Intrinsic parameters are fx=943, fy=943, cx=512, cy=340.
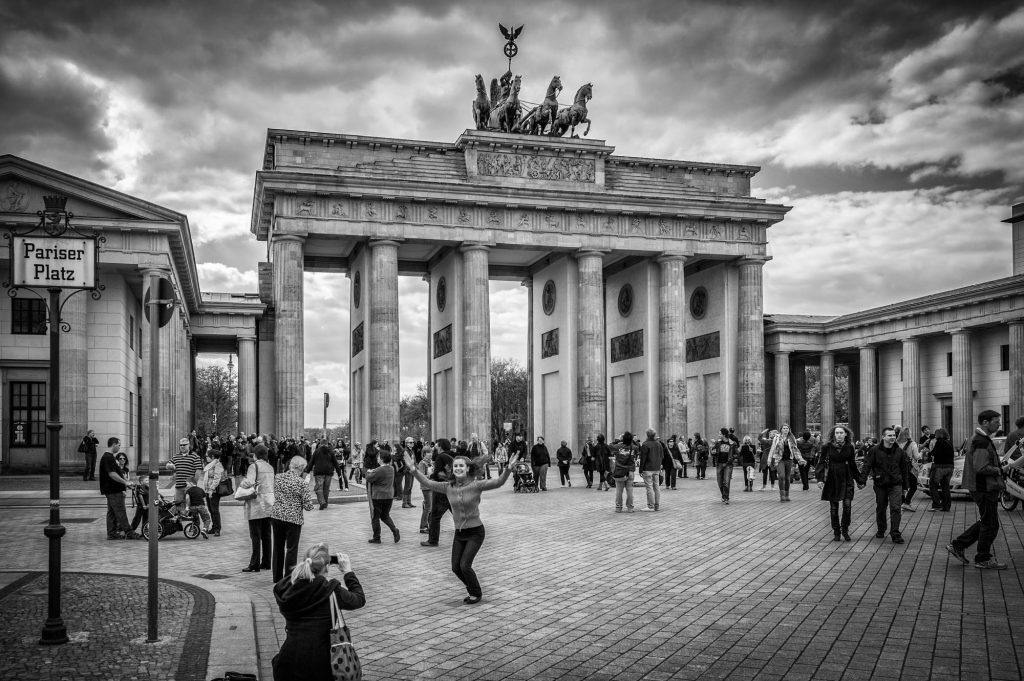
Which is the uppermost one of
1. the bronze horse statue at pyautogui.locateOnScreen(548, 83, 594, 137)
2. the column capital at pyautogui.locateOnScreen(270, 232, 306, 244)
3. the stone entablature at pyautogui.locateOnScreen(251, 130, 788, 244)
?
the bronze horse statue at pyautogui.locateOnScreen(548, 83, 594, 137)

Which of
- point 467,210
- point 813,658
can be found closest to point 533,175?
point 467,210

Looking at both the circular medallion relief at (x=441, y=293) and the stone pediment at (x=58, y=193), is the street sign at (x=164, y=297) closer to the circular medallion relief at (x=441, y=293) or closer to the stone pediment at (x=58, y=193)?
the stone pediment at (x=58, y=193)

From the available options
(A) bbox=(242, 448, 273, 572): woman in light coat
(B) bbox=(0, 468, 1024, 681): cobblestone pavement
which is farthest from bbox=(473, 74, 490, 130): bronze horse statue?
(A) bbox=(242, 448, 273, 572): woman in light coat

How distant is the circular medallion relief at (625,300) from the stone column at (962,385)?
17033 mm

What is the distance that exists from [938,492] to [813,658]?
14895 mm

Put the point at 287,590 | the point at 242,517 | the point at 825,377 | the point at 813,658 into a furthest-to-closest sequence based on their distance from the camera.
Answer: the point at 825,377 → the point at 242,517 → the point at 813,658 → the point at 287,590

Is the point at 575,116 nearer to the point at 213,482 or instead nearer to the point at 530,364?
the point at 530,364

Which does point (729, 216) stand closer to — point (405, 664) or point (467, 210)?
point (467, 210)

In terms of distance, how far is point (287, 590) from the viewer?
5863 millimetres

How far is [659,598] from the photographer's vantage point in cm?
1026

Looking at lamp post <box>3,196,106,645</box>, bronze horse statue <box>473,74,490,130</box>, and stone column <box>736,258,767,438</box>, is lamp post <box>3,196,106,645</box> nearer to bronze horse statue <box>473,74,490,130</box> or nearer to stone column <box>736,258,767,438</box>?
bronze horse statue <box>473,74,490,130</box>

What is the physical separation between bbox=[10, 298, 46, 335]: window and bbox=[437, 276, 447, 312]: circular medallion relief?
22.2 metres

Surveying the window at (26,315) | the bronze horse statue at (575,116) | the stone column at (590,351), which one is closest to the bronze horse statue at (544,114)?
the bronze horse statue at (575,116)

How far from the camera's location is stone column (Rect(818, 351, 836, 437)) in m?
57.5
